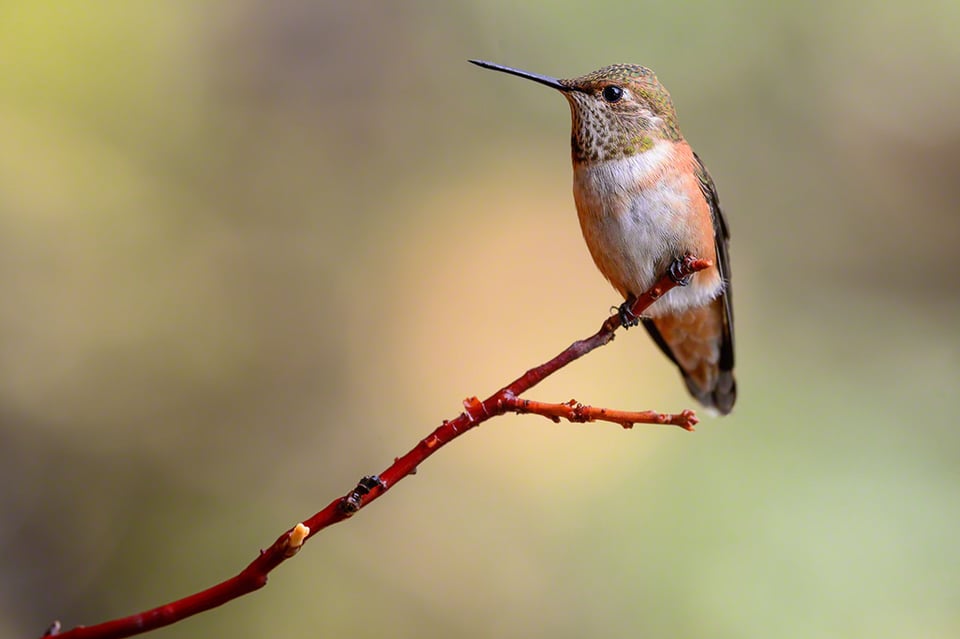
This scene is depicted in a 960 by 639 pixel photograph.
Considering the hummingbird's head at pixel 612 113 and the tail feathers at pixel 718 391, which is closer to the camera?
the hummingbird's head at pixel 612 113

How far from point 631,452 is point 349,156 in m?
2.00

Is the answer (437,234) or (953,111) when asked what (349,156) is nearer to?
(437,234)

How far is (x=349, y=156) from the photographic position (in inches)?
169

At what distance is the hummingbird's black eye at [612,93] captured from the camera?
1.84m

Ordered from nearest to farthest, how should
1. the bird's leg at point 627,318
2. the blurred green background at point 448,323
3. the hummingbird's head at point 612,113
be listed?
the bird's leg at point 627,318, the hummingbird's head at point 612,113, the blurred green background at point 448,323

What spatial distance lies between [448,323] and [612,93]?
225 cm

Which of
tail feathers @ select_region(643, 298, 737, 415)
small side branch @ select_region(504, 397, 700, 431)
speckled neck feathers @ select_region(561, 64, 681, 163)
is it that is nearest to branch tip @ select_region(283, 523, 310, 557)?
small side branch @ select_region(504, 397, 700, 431)

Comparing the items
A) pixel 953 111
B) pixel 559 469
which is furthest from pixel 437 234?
pixel 953 111

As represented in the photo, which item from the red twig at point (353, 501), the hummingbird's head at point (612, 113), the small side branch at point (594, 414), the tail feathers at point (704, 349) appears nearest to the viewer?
the red twig at point (353, 501)

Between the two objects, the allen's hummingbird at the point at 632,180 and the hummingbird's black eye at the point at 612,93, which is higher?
the hummingbird's black eye at the point at 612,93

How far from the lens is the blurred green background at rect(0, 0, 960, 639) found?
3361 mm

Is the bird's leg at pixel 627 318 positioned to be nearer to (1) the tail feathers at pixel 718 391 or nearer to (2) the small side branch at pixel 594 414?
(2) the small side branch at pixel 594 414

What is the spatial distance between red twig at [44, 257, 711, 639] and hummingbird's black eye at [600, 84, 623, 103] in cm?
84

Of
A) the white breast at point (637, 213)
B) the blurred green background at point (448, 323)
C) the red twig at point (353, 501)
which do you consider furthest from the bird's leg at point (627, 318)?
the blurred green background at point (448, 323)
